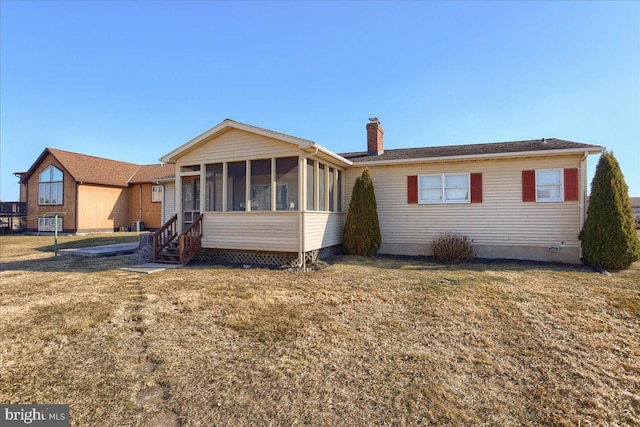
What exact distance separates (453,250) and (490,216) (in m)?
1.99

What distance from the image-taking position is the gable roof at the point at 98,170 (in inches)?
844

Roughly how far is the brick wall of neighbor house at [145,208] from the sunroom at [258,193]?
14821mm

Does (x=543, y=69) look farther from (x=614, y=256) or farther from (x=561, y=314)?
(x=561, y=314)

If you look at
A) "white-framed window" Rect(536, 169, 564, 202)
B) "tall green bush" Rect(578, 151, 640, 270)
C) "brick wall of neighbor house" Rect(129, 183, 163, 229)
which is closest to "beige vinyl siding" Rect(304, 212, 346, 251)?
"white-framed window" Rect(536, 169, 564, 202)

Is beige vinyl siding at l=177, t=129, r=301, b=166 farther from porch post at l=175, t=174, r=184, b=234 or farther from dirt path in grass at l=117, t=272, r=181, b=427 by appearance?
dirt path in grass at l=117, t=272, r=181, b=427

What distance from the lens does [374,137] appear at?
1285 cm

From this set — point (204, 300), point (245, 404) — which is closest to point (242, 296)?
point (204, 300)

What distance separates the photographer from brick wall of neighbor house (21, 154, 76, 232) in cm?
2097

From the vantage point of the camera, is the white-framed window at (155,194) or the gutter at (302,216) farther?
the white-framed window at (155,194)

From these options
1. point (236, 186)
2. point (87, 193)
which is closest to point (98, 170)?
point (87, 193)

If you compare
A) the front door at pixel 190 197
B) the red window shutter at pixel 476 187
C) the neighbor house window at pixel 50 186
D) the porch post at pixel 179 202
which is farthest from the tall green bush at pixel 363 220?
the neighbor house window at pixel 50 186

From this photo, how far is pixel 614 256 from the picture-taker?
26.1ft

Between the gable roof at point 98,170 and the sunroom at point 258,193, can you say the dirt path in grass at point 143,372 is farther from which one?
the gable roof at point 98,170

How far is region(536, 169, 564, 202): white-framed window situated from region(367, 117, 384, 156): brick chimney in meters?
5.77
